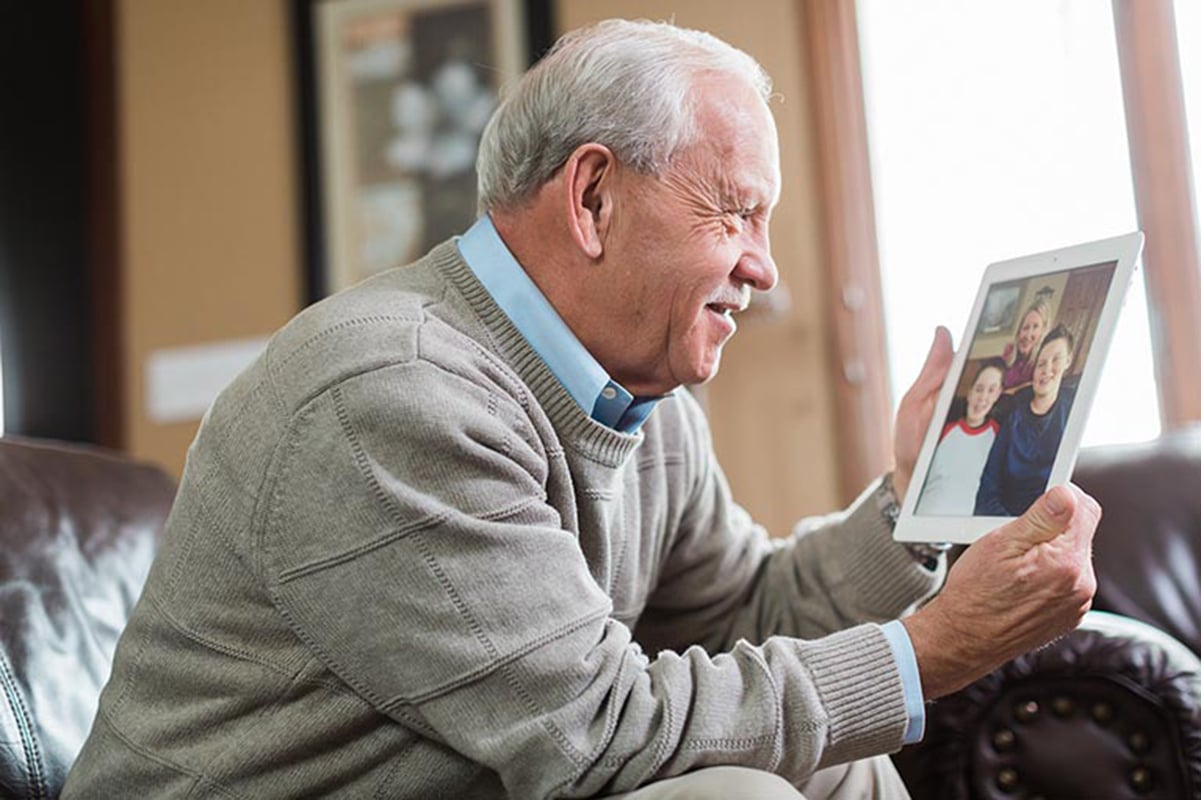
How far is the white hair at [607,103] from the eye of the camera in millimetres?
1268

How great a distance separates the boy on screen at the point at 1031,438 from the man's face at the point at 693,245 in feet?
0.90

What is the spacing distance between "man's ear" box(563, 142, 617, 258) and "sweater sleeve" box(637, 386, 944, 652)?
0.40m

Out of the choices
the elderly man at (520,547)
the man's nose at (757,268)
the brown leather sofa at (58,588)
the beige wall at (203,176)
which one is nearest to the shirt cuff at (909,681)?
the elderly man at (520,547)

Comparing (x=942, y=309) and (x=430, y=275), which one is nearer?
(x=430, y=275)

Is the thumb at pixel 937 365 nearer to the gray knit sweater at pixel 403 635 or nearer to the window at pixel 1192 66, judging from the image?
the gray knit sweater at pixel 403 635

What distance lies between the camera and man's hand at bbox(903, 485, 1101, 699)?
43.8 inches

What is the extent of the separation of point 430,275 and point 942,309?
2.10m

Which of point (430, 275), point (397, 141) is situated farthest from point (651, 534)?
point (397, 141)

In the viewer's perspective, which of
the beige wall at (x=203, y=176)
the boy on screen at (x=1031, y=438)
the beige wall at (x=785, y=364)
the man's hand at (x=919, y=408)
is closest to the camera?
the boy on screen at (x=1031, y=438)

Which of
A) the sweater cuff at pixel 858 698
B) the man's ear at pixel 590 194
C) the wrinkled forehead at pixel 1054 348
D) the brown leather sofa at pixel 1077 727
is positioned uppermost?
the man's ear at pixel 590 194

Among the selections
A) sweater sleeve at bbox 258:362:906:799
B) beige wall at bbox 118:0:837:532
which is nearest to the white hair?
sweater sleeve at bbox 258:362:906:799

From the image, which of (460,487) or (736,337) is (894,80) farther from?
(460,487)

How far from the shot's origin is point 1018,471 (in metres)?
1.23

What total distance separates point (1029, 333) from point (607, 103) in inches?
18.5
